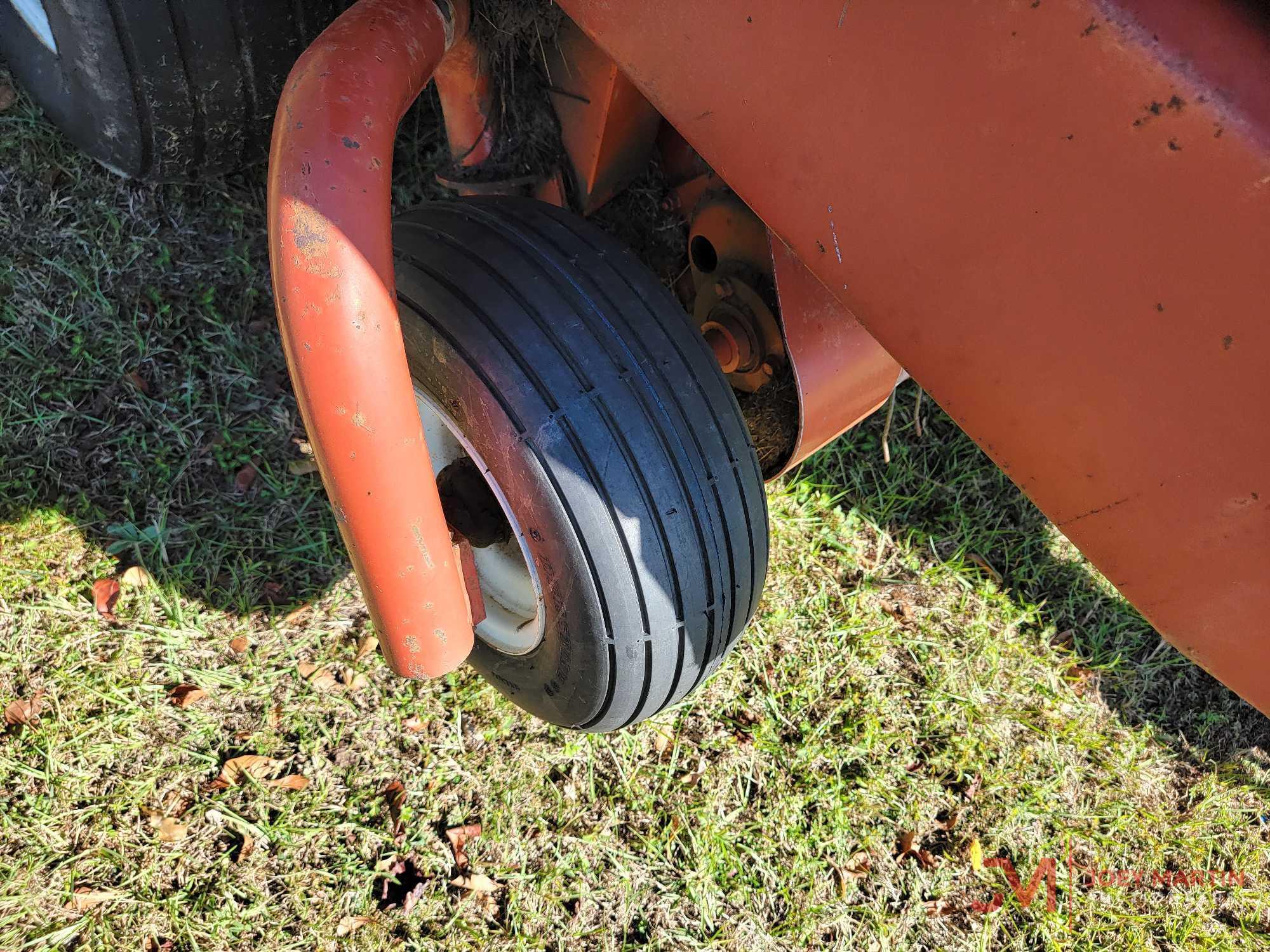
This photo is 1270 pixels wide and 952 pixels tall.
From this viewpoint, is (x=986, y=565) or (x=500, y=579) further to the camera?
(x=986, y=565)

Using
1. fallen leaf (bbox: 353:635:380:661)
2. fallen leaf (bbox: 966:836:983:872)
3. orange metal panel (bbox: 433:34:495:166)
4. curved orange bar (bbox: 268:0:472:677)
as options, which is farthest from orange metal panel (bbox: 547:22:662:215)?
fallen leaf (bbox: 966:836:983:872)

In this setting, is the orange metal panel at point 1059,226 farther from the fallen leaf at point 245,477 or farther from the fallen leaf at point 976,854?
the fallen leaf at point 245,477

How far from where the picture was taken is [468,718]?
212 centimetres

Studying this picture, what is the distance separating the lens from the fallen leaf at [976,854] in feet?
6.94

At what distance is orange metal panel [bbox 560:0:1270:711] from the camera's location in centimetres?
89

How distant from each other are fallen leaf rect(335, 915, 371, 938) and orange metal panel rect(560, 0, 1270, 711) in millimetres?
1560

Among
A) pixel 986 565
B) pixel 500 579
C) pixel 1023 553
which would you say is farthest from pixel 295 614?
pixel 1023 553

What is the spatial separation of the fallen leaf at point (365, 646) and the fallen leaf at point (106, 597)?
0.57m

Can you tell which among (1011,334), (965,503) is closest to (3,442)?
(1011,334)

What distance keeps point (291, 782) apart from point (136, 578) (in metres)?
0.64

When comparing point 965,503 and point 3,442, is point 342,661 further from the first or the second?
point 965,503

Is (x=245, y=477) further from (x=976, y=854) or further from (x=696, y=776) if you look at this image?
(x=976, y=854)

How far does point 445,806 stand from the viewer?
79.3 inches

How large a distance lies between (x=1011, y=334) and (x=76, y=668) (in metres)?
2.07
